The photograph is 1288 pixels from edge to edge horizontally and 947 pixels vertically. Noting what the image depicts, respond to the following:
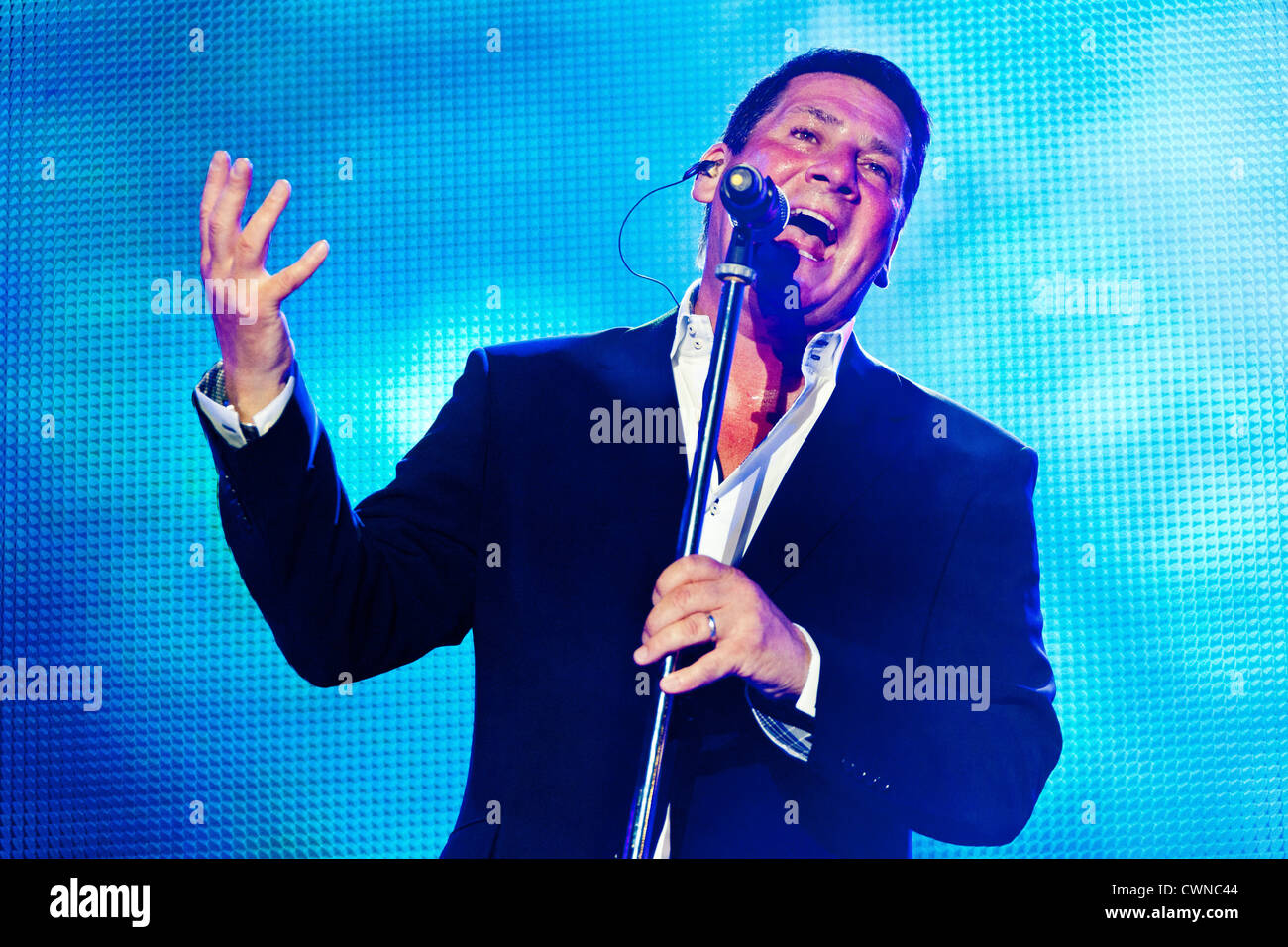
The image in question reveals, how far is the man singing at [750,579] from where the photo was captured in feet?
5.37

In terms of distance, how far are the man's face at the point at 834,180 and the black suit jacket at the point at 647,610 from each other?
0.21 metres

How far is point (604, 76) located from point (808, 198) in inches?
23.4

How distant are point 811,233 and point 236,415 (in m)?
1.12

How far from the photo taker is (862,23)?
2.18 metres

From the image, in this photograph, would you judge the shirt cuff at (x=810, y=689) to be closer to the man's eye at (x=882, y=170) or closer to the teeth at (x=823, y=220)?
the teeth at (x=823, y=220)

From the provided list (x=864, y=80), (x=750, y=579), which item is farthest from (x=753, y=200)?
(x=864, y=80)

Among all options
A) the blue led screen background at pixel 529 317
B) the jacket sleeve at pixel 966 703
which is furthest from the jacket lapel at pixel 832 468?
the blue led screen background at pixel 529 317

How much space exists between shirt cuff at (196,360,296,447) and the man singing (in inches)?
7.9

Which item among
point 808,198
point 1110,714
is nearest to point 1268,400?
point 1110,714

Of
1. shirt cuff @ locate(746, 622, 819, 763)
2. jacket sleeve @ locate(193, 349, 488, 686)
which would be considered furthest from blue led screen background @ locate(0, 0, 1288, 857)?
shirt cuff @ locate(746, 622, 819, 763)

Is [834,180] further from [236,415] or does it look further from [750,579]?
[236,415]

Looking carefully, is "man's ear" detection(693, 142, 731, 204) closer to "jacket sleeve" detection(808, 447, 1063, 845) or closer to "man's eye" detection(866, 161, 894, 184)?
"man's eye" detection(866, 161, 894, 184)

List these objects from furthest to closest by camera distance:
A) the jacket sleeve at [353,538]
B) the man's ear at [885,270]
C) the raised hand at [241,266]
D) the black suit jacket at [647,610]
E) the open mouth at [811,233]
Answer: the man's ear at [885,270] → the open mouth at [811,233] → the black suit jacket at [647,610] → the jacket sleeve at [353,538] → the raised hand at [241,266]
